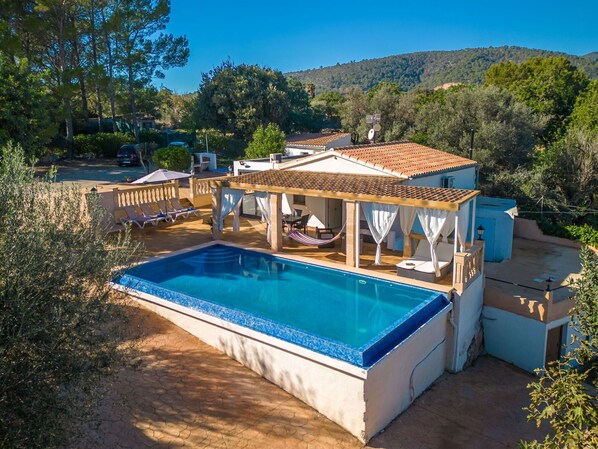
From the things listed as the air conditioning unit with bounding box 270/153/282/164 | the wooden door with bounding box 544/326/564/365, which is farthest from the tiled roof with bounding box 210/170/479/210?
the wooden door with bounding box 544/326/564/365

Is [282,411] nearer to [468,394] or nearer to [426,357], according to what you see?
[426,357]

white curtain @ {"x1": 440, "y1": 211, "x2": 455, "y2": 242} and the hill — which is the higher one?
the hill

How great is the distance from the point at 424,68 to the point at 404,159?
7065 inches

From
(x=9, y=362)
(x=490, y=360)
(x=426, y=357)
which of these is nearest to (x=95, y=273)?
(x=9, y=362)

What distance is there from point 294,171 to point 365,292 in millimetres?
7771

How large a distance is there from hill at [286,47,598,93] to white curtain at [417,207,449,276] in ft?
512

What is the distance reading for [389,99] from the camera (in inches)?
1777

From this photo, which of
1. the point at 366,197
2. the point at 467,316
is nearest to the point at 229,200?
the point at 366,197

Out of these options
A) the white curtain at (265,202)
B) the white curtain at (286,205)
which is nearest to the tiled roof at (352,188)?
the white curtain at (265,202)

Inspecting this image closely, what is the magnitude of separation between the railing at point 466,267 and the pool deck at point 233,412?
8.79ft

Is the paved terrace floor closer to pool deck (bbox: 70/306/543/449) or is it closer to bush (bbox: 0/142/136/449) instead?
pool deck (bbox: 70/306/543/449)

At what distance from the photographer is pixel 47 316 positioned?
6.05 m

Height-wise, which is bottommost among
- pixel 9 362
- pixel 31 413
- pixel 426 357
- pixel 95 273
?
pixel 426 357

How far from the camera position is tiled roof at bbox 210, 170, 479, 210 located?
553 inches
